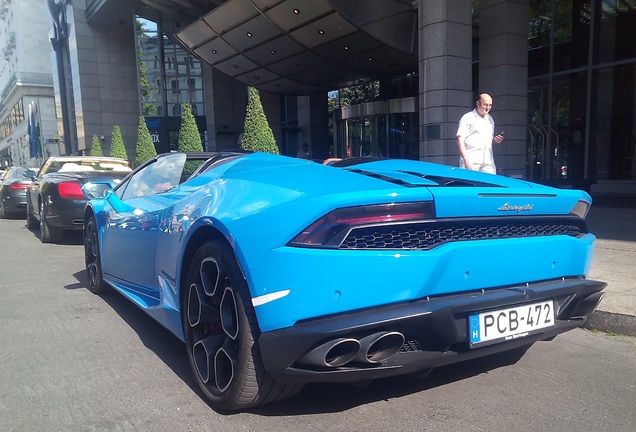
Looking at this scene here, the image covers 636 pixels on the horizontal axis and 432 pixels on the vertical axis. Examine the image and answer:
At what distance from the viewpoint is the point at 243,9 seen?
17.3 m

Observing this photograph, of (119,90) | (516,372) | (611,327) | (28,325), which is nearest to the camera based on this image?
(516,372)

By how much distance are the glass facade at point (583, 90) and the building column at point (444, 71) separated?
3.98 metres

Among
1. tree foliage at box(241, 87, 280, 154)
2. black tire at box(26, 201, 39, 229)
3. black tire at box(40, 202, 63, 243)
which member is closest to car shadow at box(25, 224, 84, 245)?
black tire at box(40, 202, 63, 243)

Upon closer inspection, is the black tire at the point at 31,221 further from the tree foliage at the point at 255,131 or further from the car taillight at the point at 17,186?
the tree foliage at the point at 255,131

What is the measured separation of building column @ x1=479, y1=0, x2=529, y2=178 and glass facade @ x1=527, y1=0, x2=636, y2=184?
2.26m

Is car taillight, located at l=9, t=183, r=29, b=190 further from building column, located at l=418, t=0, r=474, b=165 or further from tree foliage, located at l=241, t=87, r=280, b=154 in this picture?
building column, located at l=418, t=0, r=474, b=165

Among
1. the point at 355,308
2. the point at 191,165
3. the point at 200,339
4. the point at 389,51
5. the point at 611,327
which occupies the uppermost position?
the point at 389,51

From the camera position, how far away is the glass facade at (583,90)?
13820mm

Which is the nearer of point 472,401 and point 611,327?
point 472,401

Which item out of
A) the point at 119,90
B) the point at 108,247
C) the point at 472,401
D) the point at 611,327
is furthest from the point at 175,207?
the point at 119,90

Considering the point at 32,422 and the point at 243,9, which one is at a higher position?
the point at 243,9

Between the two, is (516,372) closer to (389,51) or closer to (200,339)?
(200,339)

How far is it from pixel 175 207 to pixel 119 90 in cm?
3867

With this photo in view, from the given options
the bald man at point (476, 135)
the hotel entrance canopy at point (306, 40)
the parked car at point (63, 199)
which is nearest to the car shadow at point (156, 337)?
the parked car at point (63, 199)
